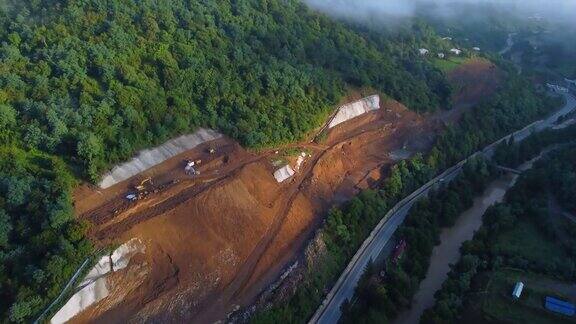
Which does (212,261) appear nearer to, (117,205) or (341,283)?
(117,205)

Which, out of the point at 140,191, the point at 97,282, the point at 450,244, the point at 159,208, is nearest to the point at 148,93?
the point at 140,191

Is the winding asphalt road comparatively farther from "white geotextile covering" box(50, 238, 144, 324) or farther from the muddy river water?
"white geotextile covering" box(50, 238, 144, 324)

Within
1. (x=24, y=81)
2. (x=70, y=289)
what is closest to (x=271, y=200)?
(x=70, y=289)

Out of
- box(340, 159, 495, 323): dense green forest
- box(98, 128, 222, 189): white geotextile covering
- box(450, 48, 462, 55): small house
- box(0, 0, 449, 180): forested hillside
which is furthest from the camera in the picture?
box(450, 48, 462, 55): small house

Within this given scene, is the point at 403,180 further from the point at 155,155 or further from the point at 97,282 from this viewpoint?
the point at 97,282

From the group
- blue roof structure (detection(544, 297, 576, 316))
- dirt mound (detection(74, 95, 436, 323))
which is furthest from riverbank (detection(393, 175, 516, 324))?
dirt mound (detection(74, 95, 436, 323))
